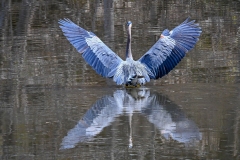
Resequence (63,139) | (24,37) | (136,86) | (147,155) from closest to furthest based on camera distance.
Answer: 1. (147,155)
2. (63,139)
3. (136,86)
4. (24,37)

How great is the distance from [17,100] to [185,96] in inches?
85.4

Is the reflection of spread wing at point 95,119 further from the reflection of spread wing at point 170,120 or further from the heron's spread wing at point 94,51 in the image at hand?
the heron's spread wing at point 94,51

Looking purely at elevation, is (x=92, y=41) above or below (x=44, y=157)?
above

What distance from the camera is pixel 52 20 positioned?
1717cm

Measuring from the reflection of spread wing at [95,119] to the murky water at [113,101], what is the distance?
1 centimetres

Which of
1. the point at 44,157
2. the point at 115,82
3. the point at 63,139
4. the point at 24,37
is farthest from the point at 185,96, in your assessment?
the point at 24,37

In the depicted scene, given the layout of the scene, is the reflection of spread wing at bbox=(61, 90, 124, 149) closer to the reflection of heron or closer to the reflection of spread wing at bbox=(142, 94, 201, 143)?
the reflection of heron

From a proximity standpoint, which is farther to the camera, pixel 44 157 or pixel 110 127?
pixel 110 127

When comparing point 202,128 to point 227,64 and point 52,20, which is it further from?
point 52,20

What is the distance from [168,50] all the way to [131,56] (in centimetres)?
55

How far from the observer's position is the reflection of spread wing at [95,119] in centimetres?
716

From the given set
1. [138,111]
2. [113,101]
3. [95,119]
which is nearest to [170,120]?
[138,111]

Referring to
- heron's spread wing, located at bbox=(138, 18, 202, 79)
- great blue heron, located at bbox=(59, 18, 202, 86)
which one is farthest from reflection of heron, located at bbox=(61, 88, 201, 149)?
heron's spread wing, located at bbox=(138, 18, 202, 79)

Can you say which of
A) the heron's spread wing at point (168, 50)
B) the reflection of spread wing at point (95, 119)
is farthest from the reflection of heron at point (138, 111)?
the heron's spread wing at point (168, 50)
